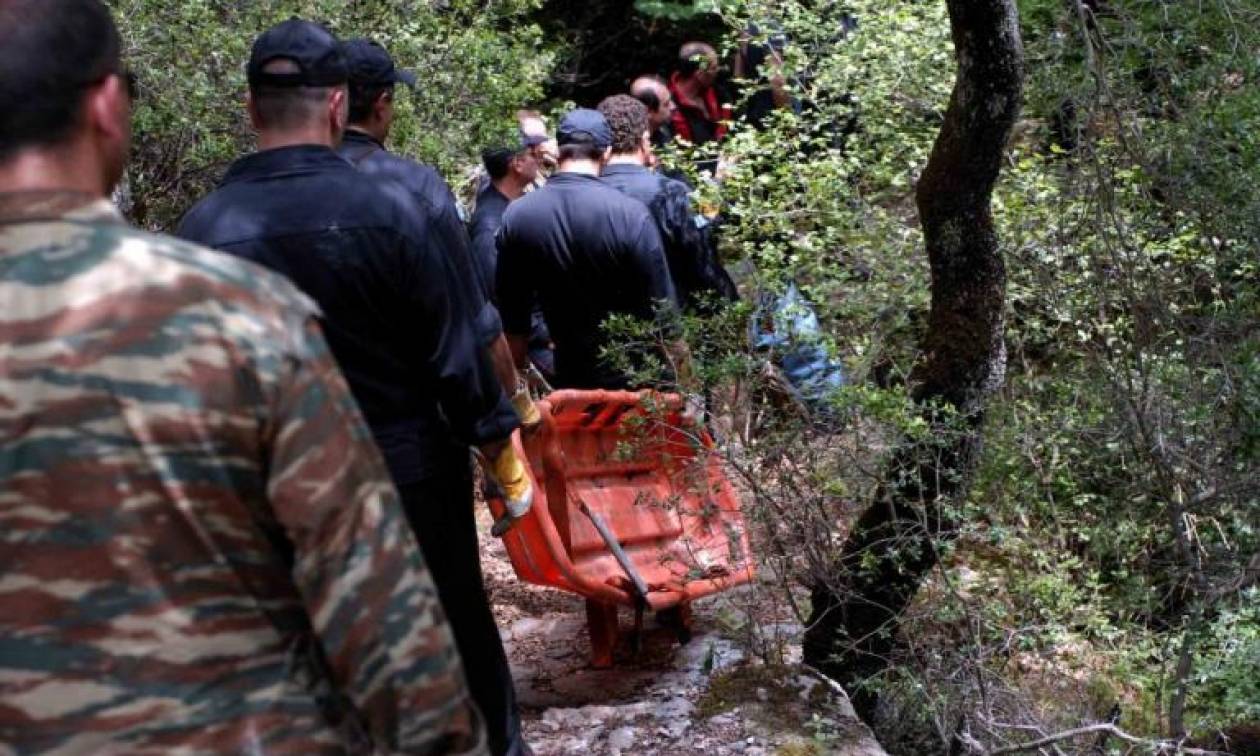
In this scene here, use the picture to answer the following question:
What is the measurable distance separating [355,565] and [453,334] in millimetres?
1816

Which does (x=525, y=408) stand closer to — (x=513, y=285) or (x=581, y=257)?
(x=581, y=257)

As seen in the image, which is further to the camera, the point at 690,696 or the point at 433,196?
the point at 690,696

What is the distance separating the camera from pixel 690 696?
5664 mm

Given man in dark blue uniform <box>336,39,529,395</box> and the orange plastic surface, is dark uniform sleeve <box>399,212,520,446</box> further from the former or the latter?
the orange plastic surface

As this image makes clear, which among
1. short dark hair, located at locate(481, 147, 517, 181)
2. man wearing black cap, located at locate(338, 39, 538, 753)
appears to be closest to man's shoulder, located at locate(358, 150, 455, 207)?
man wearing black cap, located at locate(338, 39, 538, 753)

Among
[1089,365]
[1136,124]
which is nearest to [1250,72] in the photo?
[1136,124]

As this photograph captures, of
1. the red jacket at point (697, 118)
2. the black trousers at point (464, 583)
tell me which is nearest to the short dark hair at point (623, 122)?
the black trousers at point (464, 583)

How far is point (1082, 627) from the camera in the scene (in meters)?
5.66

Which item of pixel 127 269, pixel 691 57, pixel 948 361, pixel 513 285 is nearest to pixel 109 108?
pixel 127 269

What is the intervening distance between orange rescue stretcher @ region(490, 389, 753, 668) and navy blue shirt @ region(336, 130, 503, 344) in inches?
37.1

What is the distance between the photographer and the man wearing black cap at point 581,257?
6188 mm

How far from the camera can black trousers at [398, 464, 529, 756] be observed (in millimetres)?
4031

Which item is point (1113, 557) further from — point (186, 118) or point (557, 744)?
point (186, 118)

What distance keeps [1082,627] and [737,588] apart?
1.27m
